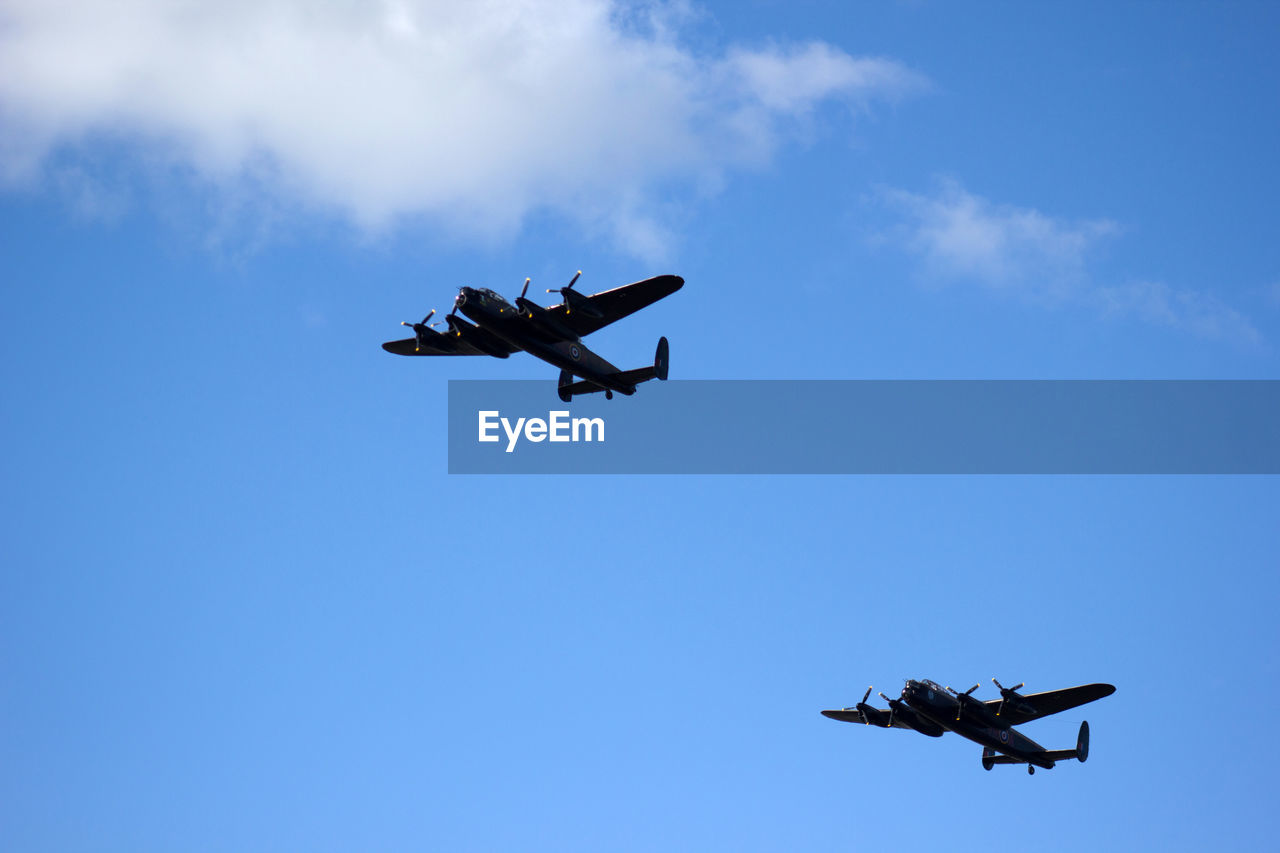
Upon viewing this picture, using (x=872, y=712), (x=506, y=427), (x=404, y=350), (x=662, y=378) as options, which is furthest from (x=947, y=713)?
(x=404, y=350)

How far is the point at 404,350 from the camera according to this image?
9006cm

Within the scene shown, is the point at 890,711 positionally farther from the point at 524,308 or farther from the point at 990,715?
the point at 524,308

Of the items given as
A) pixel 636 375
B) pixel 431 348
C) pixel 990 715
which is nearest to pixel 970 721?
pixel 990 715

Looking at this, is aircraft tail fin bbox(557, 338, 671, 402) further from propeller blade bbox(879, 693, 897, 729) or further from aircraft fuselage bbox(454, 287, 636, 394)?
propeller blade bbox(879, 693, 897, 729)

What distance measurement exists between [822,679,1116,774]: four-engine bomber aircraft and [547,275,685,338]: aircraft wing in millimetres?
27451

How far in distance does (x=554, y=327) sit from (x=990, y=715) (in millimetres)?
35473

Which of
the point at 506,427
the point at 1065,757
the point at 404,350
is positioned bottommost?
the point at 1065,757

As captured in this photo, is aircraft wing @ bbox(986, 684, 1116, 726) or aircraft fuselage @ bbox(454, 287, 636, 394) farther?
aircraft wing @ bbox(986, 684, 1116, 726)

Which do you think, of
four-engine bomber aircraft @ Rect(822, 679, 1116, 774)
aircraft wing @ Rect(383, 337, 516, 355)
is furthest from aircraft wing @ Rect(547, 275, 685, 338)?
four-engine bomber aircraft @ Rect(822, 679, 1116, 774)

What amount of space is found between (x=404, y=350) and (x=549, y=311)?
1632 centimetres

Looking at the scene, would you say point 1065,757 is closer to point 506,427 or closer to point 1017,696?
point 1017,696

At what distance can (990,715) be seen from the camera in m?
82.8

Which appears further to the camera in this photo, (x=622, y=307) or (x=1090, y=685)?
(x=1090, y=685)

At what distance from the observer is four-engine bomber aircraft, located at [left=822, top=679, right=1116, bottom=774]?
266ft
